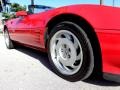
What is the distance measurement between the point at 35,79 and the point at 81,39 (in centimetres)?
86

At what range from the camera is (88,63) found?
8.87 ft

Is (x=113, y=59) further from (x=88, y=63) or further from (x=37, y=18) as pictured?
(x=37, y=18)

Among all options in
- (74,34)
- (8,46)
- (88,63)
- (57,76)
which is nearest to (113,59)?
(88,63)

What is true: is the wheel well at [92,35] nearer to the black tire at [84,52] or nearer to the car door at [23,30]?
the black tire at [84,52]

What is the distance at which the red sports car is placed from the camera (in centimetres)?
246

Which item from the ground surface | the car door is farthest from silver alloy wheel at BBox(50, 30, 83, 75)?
the car door

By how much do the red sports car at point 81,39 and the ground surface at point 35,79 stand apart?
0.40 feet

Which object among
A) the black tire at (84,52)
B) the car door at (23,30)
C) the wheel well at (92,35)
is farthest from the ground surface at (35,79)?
the car door at (23,30)

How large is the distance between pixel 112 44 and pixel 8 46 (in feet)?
12.5

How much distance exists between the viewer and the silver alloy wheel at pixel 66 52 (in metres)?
2.94

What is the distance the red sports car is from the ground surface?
0.40 ft

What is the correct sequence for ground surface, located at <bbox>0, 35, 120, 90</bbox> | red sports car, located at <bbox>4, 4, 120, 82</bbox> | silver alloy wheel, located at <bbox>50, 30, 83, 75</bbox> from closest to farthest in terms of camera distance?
1. red sports car, located at <bbox>4, 4, 120, 82</bbox>
2. ground surface, located at <bbox>0, 35, 120, 90</bbox>
3. silver alloy wheel, located at <bbox>50, 30, 83, 75</bbox>

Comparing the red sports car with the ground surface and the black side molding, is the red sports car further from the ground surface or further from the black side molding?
the ground surface

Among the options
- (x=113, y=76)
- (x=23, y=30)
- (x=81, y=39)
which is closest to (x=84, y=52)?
(x=81, y=39)
